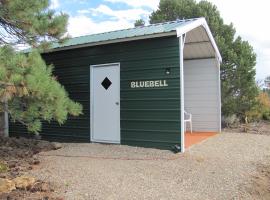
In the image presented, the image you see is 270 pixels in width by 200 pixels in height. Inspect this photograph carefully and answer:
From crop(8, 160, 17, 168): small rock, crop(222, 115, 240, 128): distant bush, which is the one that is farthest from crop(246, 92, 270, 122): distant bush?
crop(8, 160, 17, 168): small rock

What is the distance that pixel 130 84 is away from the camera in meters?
8.13

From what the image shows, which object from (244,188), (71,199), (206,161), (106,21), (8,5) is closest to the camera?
(71,199)

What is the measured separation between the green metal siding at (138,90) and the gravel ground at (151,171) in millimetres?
423

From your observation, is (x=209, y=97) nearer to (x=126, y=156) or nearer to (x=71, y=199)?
(x=126, y=156)

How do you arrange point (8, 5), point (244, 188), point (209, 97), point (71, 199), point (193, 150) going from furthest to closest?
point (209, 97), point (193, 150), point (8, 5), point (244, 188), point (71, 199)

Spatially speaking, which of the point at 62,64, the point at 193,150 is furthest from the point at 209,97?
the point at 62,64

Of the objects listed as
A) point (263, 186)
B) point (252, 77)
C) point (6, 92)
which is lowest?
point (263, 186)

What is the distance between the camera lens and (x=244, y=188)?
517 centimetres

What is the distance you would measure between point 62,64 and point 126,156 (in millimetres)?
3556

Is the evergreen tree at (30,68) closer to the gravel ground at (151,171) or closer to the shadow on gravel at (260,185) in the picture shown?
the gravel ground at (151,171)

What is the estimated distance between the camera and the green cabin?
751 cm

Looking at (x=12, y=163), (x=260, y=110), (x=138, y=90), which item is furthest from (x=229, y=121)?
(x=12, y=163)

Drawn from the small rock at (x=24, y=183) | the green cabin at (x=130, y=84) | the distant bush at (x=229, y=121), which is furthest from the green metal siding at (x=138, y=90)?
the distant bush at (x=229, y=121)

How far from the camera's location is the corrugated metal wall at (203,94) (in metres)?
11.0
